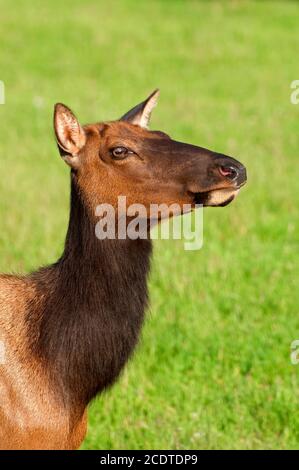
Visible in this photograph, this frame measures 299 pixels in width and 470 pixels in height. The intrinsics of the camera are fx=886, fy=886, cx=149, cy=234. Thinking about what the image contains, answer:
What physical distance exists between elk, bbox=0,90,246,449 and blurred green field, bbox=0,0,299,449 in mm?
334

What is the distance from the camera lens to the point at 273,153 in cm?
1333

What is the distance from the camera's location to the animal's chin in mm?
4715

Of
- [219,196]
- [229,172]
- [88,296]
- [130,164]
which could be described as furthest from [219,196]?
[88,296]

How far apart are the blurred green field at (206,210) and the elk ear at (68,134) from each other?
1.11 m

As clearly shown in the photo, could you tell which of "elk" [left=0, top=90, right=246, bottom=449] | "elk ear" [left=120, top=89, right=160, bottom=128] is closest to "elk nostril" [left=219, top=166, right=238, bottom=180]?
"elk" [left=0, top=90, right=246, bottom=449]

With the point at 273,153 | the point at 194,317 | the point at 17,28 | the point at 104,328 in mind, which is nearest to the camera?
the point at 104,328

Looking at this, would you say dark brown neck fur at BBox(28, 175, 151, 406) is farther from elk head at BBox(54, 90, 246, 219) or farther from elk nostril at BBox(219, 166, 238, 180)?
elk nostril at BBox(219, 166, 238, 180)

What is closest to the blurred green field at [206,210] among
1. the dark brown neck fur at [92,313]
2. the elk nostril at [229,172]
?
the dark brown neck fur at [92,313]

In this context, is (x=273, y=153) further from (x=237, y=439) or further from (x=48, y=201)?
(x=237, y=439)

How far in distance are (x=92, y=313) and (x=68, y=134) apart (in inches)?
40.9

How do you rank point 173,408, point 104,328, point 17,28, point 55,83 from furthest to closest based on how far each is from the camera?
point 17,28, point 55,83, point 173,408, point 104,328

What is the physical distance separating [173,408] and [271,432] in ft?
2.51
